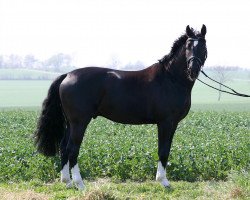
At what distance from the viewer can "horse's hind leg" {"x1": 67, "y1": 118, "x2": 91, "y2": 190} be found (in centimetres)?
741

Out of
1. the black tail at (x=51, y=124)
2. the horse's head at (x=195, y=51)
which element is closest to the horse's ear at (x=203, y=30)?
the horse's head at (x=195, y=51)

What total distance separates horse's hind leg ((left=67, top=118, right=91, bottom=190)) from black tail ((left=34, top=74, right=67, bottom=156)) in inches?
23.2

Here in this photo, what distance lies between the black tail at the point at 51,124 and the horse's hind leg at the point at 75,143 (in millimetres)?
590

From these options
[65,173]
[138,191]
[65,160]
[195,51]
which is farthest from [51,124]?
[195,51]

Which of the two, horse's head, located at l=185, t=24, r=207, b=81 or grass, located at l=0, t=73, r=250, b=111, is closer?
horse's head, located at l=185, t=24, r=207, b=81

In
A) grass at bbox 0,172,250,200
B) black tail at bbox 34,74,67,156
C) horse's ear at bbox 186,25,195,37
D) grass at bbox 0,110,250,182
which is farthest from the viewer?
grass at bbox 0,110,250,182

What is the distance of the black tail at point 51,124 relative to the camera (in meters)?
7.89

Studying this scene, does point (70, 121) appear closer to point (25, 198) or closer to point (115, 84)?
point (115, 84)

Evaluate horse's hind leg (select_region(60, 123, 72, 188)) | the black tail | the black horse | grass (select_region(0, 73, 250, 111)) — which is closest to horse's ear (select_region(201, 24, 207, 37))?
the black horse

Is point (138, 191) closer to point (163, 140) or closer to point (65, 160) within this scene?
point (163, 140)

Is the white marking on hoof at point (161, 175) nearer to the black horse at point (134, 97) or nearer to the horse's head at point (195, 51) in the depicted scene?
the black horse at point (134, 97)

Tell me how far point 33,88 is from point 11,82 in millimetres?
11928

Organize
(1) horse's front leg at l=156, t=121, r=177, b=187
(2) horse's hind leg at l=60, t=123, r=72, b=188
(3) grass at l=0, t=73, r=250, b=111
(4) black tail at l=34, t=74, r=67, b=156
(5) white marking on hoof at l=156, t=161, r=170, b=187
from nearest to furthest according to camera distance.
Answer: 1. (1) horse's front leg at l=156, t=121, r=177, b=187
2. (5) white marking on hoof at l=156, t=161, r=170, b=187
3. (2) horse's hind leg at l=60, t=123, r=72, b=188
4. (4) black tail at l=34, t=74, r=67, b=156
5. (3) grass at l=0, t=73, r=250, b=111

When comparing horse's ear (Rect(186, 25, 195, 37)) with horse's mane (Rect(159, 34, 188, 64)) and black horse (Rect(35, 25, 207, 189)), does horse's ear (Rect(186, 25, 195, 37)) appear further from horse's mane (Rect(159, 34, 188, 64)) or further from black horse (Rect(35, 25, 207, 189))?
horse's mane (Rect(159, 34, 188, 64))
